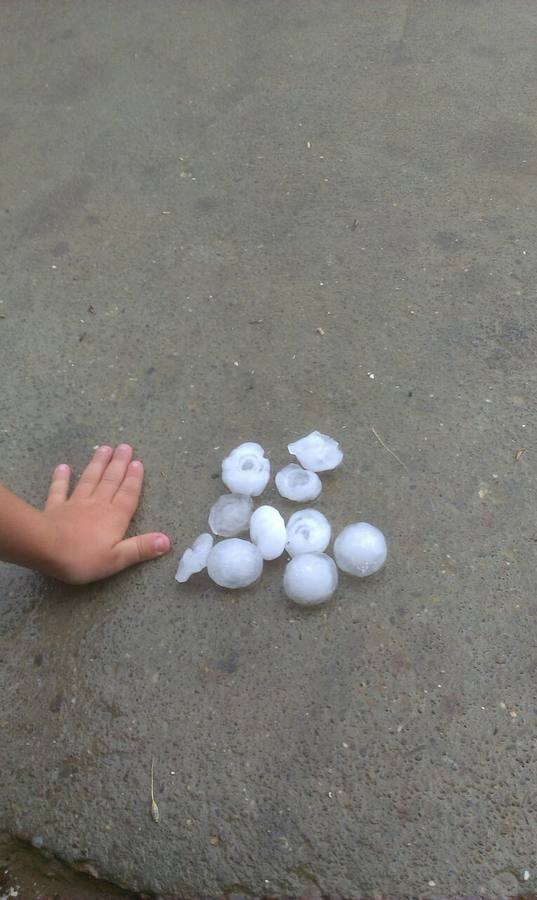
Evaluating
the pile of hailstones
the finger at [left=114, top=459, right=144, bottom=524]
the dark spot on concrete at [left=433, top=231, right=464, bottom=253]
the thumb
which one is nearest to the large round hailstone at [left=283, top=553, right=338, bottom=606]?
the pile of hailstones

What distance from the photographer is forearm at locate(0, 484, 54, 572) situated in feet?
4.51

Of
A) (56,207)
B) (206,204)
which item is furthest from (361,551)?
(56,207)

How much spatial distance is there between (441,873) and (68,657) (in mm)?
752

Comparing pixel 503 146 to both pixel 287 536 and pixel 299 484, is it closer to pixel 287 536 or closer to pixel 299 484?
pixel 299 484

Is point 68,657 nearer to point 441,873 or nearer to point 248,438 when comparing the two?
point 248,438

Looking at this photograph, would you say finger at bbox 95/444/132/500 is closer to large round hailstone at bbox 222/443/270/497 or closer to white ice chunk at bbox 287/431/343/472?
large round hailstone at bbox 222/443/270/497

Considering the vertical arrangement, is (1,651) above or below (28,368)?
below

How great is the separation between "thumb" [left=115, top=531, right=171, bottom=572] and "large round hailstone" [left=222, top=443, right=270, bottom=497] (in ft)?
0.63

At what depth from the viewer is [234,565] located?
1.47 metres

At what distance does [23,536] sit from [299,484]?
568 millimetres

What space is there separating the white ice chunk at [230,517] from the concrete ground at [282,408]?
40 millimetres

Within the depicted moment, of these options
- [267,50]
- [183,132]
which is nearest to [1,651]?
[183,132]

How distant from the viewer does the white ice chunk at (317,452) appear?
1630 millimetres

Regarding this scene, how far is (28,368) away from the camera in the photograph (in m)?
1.90
